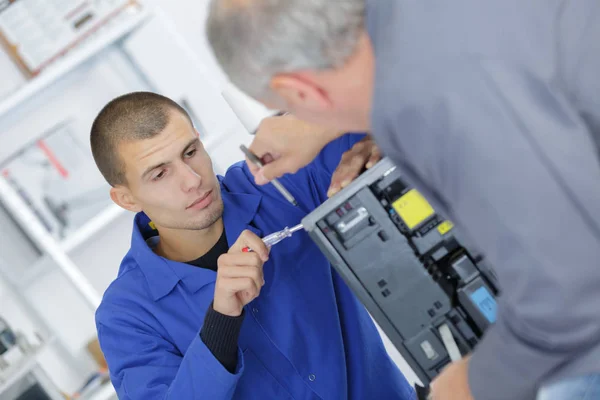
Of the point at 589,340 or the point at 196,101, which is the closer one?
the point at 589,340

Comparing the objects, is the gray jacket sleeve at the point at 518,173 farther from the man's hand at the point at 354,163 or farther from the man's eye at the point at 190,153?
the man's eye at the point at 190,153

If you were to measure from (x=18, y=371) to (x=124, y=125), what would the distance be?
100 cm

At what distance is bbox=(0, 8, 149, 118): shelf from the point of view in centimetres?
194

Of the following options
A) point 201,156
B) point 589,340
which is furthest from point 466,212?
point 201,156

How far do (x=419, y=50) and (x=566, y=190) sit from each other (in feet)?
0.60

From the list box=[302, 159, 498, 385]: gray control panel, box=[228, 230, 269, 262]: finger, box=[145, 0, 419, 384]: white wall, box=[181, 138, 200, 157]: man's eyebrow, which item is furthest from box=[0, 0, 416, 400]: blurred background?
box=[302, 159, 498, 385]: gray control panel

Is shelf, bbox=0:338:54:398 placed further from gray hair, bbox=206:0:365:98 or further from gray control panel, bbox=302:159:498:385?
gray hair, bbox=206:0:365:98

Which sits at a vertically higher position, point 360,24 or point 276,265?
point 360,24

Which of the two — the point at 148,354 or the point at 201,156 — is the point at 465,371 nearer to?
the point at 148,354

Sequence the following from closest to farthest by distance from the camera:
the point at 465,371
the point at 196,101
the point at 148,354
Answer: the point at 465,371
the point at 148,354
the point at 196,101

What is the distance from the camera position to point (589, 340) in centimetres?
66

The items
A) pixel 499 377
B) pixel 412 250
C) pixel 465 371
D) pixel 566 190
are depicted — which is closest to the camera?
pixel 566 190

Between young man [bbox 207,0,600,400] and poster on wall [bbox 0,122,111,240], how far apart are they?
1.52 m

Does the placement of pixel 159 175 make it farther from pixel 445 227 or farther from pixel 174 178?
pixel 445 227
